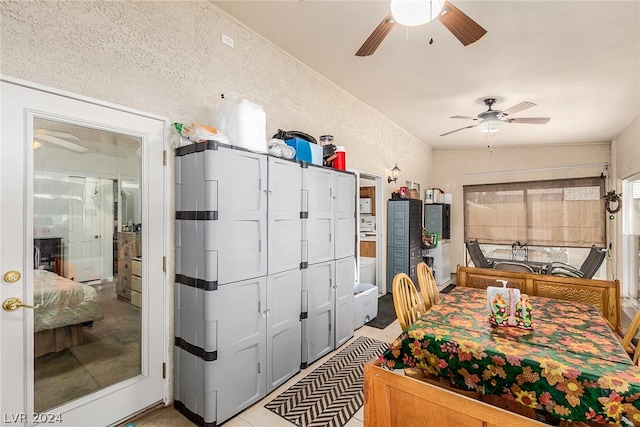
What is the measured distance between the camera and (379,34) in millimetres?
1963

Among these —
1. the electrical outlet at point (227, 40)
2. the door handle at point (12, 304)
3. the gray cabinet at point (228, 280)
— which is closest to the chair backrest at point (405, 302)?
the gray cabinet at point (228, 280)

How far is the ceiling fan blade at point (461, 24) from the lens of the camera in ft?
5.52

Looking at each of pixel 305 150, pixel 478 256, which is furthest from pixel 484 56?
pixel 478 256

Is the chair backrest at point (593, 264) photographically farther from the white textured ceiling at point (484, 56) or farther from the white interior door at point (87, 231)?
the white interior door at point (87, 231)

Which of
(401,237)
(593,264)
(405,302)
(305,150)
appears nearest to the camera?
(405,302)

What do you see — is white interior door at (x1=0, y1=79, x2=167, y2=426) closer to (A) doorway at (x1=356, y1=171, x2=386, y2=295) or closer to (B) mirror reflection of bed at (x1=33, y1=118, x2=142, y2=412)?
(B) mirror reflection of bed at (x1=33, y1=118, x2=142, y2=412)

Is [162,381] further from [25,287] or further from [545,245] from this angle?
[545,245]

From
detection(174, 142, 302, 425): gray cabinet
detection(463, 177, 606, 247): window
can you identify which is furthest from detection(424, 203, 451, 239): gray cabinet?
detection(174, 142, 302, 425): gray cabinet

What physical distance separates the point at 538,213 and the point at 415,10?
6336 millimetres

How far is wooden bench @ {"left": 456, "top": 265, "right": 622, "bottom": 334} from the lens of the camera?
8.71ft

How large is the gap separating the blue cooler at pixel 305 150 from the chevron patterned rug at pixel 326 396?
6.31 feet

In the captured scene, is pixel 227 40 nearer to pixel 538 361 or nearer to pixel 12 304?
pixel 12 304

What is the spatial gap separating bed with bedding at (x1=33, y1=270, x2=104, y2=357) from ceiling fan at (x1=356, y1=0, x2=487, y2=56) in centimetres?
243

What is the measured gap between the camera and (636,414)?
1.18 m
